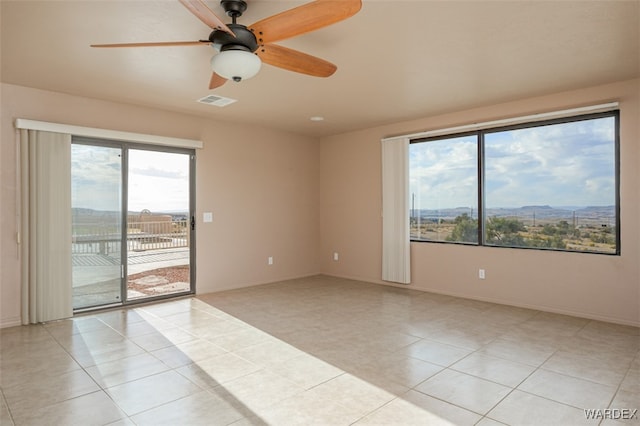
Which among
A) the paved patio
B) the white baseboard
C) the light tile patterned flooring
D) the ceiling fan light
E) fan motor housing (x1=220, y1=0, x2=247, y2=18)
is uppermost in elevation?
fan motor housing (x1=220, y1=0, x2=247, y2=18)

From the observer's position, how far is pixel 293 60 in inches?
105

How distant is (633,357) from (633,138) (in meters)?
2.23

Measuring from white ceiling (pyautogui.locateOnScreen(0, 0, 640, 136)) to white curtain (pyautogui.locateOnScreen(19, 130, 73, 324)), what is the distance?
2.23 ft

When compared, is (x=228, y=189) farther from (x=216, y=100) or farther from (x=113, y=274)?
(x=113, y=274)

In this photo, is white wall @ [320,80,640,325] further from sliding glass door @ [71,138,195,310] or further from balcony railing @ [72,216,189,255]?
balcony railing @ [72,216,189,255]

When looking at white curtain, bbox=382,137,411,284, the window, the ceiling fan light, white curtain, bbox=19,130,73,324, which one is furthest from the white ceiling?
white curtain, bbox=382,137,411,284

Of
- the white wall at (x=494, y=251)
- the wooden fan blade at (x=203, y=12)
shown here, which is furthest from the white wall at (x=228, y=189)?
the wooden fan blade at (x=203, y=12)

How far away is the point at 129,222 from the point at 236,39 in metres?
3.36

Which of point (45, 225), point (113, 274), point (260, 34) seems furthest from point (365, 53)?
point (113, 274)

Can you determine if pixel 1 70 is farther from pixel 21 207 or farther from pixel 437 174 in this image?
pixel 437 174

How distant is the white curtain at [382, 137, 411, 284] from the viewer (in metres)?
5.76

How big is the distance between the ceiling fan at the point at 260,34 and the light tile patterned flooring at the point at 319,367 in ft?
7.02

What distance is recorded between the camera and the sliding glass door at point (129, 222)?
4.50 m

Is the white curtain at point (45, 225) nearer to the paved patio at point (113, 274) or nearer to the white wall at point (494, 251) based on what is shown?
the paved patio at point (113, 274)
